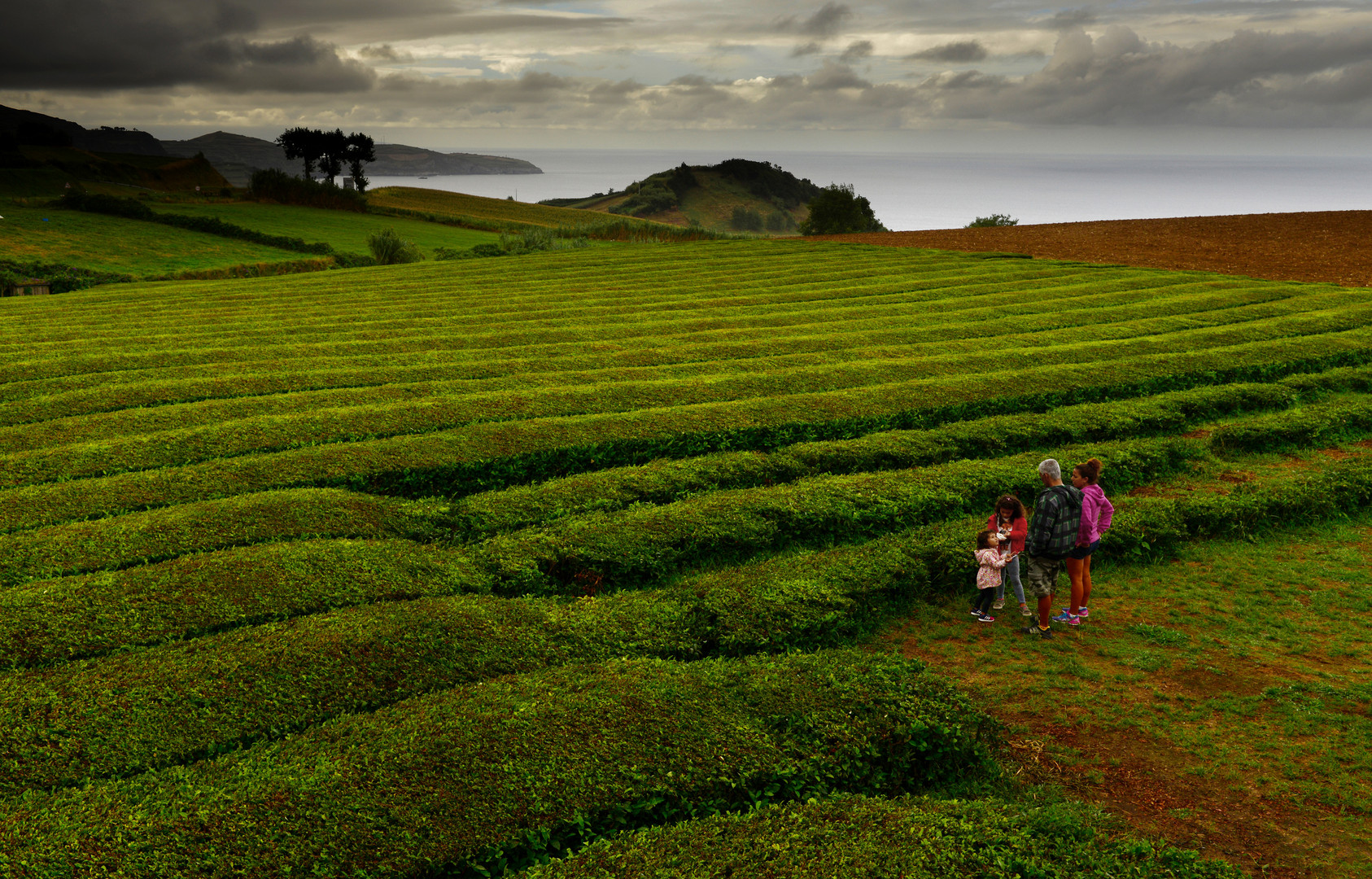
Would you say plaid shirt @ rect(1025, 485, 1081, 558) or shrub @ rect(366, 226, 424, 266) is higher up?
shrub @ rect(366, 226, 424, 266)

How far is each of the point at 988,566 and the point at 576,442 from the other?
905 centimetres

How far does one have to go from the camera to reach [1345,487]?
16.5 m

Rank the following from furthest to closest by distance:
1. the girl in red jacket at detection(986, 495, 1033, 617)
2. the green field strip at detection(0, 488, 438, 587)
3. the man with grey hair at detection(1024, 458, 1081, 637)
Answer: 1. the green field strip at detection(0, 488, 438, 587)
2. the girl in red jacket at detection(986, 495, 1033, 617)
3. the man with grey hair at detection(1024, 458, 1081, 637)

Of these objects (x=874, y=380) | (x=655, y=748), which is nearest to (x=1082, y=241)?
(x=874, y=380)

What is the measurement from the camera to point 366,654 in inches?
392

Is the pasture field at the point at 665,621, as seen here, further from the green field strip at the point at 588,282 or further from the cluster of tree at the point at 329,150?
the cluster of tree at the point at 329,150

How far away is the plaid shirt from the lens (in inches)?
450

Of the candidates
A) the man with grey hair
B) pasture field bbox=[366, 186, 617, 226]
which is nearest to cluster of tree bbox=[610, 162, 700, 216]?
pasture field bbox=[366, 186, 617, 226]

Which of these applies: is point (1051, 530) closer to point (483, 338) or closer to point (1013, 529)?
point (1013, 529)

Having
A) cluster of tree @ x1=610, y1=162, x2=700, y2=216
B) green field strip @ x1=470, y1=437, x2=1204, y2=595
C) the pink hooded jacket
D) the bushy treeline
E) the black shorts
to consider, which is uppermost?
cluster of tree @ x1=610, y1=162, x2=700, y2=216

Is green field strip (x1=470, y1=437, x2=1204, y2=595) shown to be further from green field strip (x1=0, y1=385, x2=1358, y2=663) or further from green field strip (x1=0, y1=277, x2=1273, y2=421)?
green field strip (x1=0, y1=277, x2=1273, y2=421)

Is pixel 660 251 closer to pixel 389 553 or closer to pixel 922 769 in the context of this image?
pixel 389 553

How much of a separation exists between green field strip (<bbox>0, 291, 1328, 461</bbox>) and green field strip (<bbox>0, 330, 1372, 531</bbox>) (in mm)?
1219

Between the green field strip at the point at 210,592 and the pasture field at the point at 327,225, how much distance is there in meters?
61.7
